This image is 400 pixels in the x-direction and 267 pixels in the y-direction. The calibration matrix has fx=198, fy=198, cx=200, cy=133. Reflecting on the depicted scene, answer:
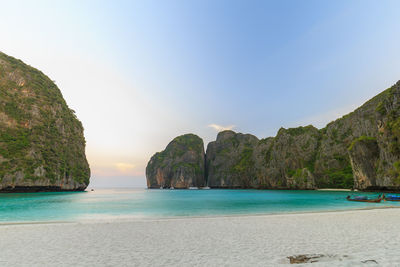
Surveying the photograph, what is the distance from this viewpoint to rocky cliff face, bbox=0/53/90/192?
276 feet

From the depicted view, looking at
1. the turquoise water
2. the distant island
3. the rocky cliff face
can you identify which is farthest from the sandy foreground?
the rocky cliff face

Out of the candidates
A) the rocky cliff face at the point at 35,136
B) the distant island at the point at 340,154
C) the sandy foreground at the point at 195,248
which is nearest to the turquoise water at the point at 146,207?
the sandy foreground at the point at 195,248

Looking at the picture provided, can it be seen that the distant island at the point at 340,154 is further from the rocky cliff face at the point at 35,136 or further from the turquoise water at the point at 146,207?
the rocky cliff face at the point at 35,136

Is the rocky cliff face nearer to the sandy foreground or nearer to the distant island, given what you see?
the sandy foreground

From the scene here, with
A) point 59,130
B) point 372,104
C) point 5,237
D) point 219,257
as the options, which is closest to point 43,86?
point 59,130

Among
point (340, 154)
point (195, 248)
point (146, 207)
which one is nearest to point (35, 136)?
point (146, 207)

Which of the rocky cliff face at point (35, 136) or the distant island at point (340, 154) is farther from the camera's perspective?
the rocky cliff face at point (35, 136)

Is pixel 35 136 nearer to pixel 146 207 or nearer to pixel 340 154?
pixel 146 207

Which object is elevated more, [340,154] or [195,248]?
[340,154]

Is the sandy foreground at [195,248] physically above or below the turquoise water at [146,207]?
above

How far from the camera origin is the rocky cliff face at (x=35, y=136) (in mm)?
84250

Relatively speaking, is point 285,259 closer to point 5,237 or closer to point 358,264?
point 358,264

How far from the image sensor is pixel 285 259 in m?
7.50

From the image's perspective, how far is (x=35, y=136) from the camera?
95.9 metres
